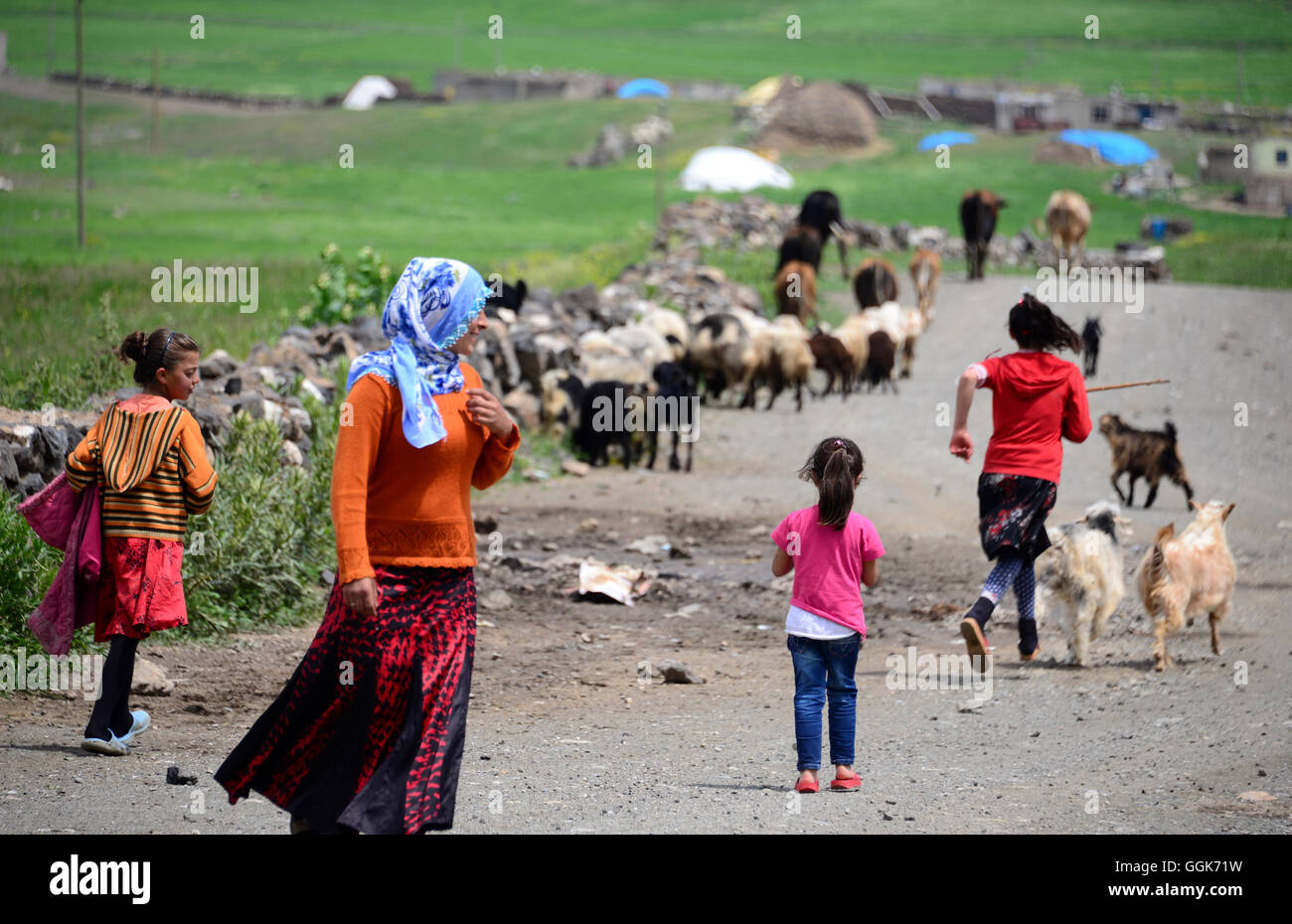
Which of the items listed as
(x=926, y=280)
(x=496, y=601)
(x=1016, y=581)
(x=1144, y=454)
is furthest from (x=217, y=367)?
(x=926, y=280)

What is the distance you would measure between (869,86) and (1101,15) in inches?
1214

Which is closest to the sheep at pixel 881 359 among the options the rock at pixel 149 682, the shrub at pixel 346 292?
the shrub at pixel 346 292

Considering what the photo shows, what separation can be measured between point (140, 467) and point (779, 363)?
11.7 meters

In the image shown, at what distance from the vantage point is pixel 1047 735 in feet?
21.4

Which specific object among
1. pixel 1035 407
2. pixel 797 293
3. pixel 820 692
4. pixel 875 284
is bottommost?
pixel 820 692

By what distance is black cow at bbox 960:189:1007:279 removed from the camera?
2530 cm

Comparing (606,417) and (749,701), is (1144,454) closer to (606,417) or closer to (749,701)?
(606,417)

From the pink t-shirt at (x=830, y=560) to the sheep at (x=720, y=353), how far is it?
11.2 m

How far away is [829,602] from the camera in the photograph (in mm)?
5469

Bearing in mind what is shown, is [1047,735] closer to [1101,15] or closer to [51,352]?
[51,352]

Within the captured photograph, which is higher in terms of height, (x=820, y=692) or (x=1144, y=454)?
(x=1144, y=454)

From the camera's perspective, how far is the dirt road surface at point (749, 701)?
5.29 meters

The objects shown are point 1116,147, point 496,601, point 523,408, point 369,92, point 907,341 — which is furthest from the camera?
point 369,92
